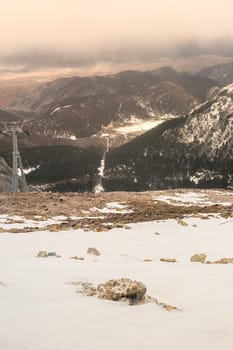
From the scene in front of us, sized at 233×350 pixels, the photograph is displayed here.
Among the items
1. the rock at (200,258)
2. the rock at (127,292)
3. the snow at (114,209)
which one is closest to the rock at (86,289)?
the rock at (127,292)

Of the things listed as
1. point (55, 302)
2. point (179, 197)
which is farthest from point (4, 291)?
point (179, 197)

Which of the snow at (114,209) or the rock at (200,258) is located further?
the snow at (114,209)

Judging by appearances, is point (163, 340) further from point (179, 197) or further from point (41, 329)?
point (179, 197)

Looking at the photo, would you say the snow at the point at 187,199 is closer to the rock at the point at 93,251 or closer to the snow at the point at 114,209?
the snow at the point at 114,209

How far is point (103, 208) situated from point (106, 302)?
21.1m

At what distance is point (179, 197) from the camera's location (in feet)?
122

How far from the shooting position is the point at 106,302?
28.3ft

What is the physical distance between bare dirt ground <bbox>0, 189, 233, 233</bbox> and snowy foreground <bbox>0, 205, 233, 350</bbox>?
5671mm

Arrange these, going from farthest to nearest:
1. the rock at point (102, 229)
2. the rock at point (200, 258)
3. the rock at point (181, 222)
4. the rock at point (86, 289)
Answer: the rock at point (181, 222)
the rock at point (102, 229)
the rock at point (200, 258)
the rock at point (86, 289)

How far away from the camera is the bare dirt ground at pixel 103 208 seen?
24.5 m

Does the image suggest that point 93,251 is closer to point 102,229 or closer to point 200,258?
point 200,258

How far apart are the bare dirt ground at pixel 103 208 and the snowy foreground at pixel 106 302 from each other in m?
5.67

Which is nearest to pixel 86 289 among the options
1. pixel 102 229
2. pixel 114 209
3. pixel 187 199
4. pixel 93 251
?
pixel 93 251

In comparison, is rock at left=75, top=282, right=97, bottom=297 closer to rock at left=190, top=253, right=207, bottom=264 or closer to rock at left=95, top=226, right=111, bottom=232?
rock at left=190, top=253, right=207, bottom=264
